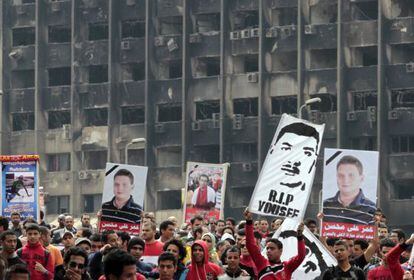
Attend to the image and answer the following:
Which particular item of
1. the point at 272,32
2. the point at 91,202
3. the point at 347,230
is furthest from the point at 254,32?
the point at 347,230

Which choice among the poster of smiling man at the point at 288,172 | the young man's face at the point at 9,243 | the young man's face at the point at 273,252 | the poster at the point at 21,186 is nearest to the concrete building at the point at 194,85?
the poster at the point at 21,186

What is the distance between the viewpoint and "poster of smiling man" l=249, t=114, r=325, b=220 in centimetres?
2761

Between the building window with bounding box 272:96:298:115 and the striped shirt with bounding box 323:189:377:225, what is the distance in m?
64.6

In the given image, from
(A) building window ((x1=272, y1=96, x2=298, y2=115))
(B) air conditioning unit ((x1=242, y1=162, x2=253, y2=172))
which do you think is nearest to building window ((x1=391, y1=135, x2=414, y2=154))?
(A) building window ((x1=272, y1=96, x2=298, y2=115))

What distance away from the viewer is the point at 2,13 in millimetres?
106875

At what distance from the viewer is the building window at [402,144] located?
9162 cm

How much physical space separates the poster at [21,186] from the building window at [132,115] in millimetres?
67924

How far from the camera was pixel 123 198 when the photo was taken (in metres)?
34.5

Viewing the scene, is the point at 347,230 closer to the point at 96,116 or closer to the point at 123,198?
the point at 123,198

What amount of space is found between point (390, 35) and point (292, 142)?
209 ft

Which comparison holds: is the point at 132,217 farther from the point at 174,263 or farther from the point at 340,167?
the point at 174,263

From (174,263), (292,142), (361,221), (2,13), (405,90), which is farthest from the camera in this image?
(2,13)

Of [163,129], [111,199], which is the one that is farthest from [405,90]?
[111,199]

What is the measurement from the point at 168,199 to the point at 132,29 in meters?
9.47
